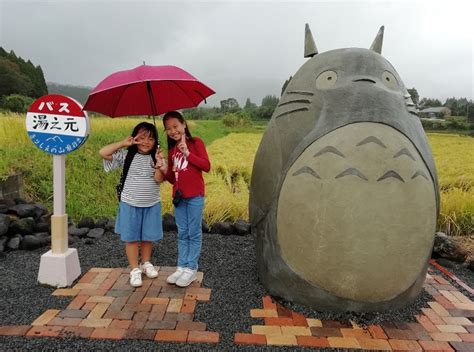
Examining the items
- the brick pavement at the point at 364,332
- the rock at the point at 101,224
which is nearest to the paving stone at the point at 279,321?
the brick pavement at the point at 364,332

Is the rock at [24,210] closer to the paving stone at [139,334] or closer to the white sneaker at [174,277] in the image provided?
the white sneaker at [174,277]

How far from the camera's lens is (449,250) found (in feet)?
15.4

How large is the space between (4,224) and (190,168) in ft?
9.10

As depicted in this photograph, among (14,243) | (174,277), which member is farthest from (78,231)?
(174,277)

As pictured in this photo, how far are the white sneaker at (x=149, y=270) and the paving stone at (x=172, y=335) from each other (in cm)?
Result: 96

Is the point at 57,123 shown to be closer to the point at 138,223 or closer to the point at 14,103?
the point at 138,223

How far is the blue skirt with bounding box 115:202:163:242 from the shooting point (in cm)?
344

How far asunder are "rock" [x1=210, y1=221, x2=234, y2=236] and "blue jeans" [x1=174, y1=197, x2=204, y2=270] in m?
1.70

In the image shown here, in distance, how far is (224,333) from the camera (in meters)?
2.76

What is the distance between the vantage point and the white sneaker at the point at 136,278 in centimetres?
348

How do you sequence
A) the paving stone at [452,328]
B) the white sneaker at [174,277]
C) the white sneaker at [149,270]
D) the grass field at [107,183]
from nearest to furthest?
the paving stone at [452,328] < the white sneaker at [174,277] < the white sneaker at [149,270] < the grass field at [107,183]

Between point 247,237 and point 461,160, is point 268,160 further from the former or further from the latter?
point 461,160

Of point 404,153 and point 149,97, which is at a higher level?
point 149,97

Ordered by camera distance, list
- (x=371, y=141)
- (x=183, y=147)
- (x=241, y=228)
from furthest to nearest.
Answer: (x=241, y=228) → (x=183, y=147) → (x=371, y=141)
